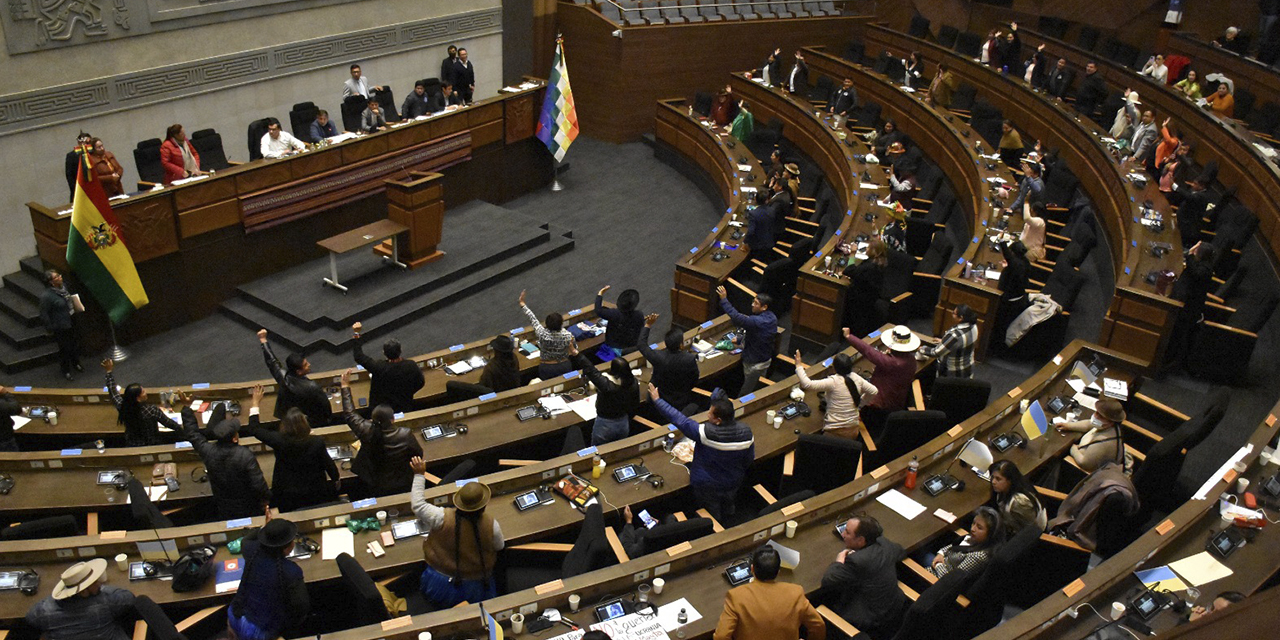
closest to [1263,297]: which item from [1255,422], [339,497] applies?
A: [1255,422]

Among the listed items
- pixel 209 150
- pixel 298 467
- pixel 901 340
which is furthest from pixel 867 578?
pixel 209 150

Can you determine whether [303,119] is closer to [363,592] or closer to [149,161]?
[149,161]

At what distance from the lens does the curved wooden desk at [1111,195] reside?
7.98 meters

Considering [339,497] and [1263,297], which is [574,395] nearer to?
[339,497]

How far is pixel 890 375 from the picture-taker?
6957mm

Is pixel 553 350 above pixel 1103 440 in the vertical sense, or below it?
below

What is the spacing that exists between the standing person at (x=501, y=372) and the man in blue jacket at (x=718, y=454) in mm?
1795

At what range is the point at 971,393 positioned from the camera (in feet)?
22.1

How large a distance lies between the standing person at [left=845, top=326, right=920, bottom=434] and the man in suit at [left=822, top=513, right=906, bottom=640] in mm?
2269

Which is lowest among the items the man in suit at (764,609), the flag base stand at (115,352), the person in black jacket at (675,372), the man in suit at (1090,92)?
the flag base stand at (115,352)

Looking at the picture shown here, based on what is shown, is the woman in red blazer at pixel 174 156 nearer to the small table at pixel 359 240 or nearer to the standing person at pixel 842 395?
the small table at pixel 359 240

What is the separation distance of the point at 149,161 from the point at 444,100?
12.4 ft

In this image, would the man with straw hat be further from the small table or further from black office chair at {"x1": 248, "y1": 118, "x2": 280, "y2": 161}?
black office chair at {"x1": 248, "y1": 118, "x2": 280, "y2": 161}

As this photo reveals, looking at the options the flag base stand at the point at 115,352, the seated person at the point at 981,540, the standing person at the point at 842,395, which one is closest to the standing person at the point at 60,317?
the flag base stand at the point at 115,352
